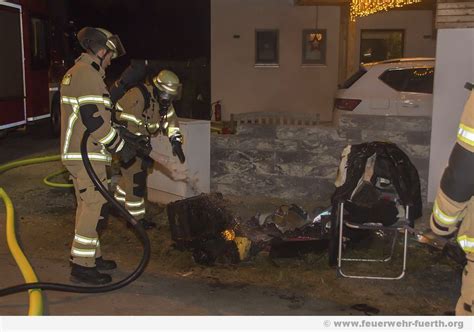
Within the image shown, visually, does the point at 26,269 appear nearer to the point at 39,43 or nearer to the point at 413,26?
the point at 39,43

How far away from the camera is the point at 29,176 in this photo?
28.6ft

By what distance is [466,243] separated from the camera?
2658mm

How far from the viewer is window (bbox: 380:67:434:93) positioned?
296 inches

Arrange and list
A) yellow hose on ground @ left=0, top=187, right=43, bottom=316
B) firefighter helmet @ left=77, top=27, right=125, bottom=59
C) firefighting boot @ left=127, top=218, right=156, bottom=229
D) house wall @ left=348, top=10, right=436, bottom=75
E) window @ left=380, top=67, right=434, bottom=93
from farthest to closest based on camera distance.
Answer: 1. house wall @ left=348, top=10, right=436, bottom=75
2. window @ left=380, top=67, right=434, bottom=93
3. firefighting boot @ left=127, top=218, right=156, bottom=229
4. firefighter helmet @ left=77, top=27, right=125, bottom=59
5. yellow hose on ground @ left=0, top=187, right=43, bottom=316

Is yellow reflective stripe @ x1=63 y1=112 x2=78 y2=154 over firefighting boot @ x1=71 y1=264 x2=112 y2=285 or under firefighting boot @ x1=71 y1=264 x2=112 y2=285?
over

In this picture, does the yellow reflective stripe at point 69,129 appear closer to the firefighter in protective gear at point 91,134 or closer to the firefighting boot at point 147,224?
the firefighter in protective gear at point 91,134

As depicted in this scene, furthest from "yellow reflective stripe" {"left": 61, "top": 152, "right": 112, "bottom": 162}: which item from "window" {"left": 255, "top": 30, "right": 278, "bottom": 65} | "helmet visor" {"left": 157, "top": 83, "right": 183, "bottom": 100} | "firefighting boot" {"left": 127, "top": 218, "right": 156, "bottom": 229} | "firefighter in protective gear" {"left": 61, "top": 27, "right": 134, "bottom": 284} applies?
"window" {"left": 255, "top": 30, "right": 278, "bottom": 65}

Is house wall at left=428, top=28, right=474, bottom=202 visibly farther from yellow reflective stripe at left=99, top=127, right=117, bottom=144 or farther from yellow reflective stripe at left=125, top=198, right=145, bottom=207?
yellow reflective stripe at left=99, top=127, right=117, bottom=144

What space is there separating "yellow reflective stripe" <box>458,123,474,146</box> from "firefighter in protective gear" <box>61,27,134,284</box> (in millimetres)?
2648

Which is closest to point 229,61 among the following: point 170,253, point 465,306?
point 170,253

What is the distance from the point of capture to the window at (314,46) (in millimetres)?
13781

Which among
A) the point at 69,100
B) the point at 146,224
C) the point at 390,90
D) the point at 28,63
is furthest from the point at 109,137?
the point at 28,63

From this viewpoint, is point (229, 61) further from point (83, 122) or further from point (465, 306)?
point (465, 306)

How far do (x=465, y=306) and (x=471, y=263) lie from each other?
0.22 meters
